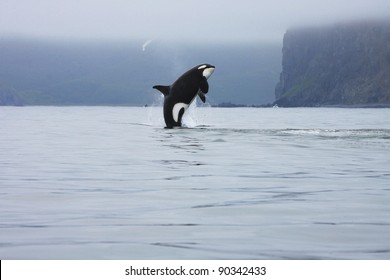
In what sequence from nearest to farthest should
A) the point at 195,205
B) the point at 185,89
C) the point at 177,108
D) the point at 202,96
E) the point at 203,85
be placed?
the point at 195,205 → the point at 202,96 → the point at 203,85 → the point at 185,89 → the point at 177,108

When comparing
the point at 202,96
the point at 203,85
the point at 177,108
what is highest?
the point at 203,85

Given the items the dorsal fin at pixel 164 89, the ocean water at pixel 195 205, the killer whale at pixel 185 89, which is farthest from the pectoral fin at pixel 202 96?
the ocean water at pixel 195 205

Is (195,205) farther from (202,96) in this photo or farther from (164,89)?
(164,89)

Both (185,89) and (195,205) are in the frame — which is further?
(185,89)

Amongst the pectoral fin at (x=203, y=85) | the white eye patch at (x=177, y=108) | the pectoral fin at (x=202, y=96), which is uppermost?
the pectoral fin at (x=203, y=85)

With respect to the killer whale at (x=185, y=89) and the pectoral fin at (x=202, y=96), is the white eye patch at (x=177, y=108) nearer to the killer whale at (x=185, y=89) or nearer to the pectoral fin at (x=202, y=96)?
the killer whale at (x=185, y=89)

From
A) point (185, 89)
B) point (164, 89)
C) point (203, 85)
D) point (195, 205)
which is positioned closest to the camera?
point (195, 205)

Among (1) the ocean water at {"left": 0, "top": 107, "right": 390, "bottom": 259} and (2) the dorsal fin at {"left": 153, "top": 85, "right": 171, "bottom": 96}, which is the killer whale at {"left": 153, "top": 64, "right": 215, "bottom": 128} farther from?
(1) the ocean water at {"left": 0, "top": 107, "right": 390, "bottom": 259}

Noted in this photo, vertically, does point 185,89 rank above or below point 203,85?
below

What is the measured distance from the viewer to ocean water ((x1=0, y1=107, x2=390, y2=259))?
9641 mm

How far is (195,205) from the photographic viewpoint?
1311 centimetres

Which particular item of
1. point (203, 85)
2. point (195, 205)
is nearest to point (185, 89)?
point (203, 85)

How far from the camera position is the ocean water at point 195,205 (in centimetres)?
964
